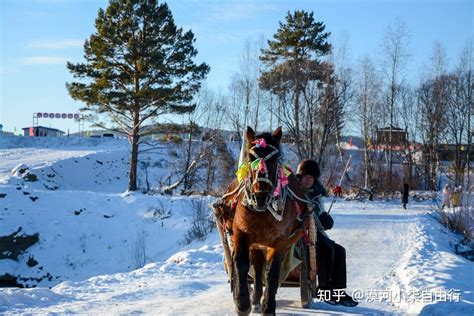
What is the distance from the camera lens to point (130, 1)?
2627 cm

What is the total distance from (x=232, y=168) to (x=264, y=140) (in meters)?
30.6

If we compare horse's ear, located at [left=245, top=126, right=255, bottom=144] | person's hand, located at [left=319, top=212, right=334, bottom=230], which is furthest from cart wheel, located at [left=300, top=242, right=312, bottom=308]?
horse's ear, located at [left=245, top=126, right=255, bottom=144]

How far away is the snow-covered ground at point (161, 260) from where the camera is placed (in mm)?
6520

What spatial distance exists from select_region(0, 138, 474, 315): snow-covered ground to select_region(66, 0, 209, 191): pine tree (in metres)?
5.60

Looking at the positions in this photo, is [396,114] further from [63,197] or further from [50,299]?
[50,299]

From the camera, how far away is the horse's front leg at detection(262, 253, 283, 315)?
4.91 meters

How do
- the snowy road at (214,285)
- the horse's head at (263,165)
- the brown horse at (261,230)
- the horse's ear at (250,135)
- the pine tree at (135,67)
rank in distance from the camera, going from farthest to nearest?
1. the pine tree at (135,67)
2. the snowy road at (214,285)
3. the horse's ear at (250,135)
4. the brown horse at (261,230)
5. the horse's head at (263,165)

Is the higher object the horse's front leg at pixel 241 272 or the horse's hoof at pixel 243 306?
the horse's front leg at pixel 241 272

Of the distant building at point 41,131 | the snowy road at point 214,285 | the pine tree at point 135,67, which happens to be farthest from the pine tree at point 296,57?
the distant building at point 41,131

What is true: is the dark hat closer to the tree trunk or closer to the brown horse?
the brown horse

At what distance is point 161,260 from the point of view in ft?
49.9

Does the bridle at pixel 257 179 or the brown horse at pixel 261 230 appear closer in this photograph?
the bridle at pixel 257 179

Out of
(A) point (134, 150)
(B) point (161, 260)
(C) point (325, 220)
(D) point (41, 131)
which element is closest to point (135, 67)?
(A) point (134, 150)

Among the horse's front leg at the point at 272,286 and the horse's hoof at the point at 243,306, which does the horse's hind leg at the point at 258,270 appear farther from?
the horse's hoof at the point at 243,306
